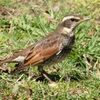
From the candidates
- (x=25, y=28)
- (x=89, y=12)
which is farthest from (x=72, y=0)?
(x=25, y=28)

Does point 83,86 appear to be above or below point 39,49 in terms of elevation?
below

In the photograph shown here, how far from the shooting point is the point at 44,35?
10227 millimetres

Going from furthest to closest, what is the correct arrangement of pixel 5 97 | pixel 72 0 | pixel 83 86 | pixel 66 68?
pixel 72 0 → pixel 66 68 → pixel 83 86 → pixel 5 97

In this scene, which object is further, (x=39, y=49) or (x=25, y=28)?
(x=25, y=28)

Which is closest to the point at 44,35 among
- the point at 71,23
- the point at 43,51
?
the point at 71,23

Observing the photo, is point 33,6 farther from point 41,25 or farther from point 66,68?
point 66,68

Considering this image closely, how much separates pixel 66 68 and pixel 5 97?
2.18 m

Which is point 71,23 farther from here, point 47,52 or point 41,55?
point 41,55

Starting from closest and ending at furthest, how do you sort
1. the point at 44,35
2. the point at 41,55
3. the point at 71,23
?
the point at 41,55
the point at 71,23
the point at 44,35

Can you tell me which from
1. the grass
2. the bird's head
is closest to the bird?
the bird's head

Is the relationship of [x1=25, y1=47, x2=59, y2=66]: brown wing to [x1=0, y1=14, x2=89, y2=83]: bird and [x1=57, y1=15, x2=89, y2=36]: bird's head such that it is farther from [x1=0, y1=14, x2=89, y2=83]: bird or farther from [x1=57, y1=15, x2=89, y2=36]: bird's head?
[x1=57, y1=15, x2=89, y2=36]: bird's head

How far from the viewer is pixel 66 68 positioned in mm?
9195

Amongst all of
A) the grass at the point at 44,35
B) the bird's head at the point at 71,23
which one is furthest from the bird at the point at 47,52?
the grass at the point at 44,35

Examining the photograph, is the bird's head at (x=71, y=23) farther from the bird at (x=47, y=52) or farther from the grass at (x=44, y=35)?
the grass at (x=44, y=35)
